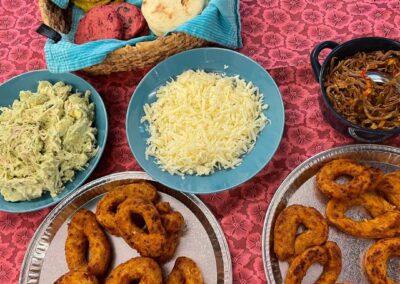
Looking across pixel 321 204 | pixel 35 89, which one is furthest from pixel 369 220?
pixel 35 89

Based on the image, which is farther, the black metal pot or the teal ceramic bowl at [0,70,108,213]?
the teal ceramic bowl at [0,70,108,213]

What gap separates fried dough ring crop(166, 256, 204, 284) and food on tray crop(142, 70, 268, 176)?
34cm

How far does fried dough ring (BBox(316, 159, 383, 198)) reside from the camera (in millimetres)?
1655

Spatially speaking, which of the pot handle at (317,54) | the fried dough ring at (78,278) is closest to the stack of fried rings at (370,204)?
the pot handle at (317,54)

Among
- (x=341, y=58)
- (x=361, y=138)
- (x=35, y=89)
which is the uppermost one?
(x=341, y=58)

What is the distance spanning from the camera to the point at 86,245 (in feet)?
5.88

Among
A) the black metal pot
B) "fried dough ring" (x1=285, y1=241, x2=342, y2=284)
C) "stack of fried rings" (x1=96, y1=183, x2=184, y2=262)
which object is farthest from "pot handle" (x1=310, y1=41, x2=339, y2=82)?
"stack of fried rings" (x1=96, y1=183, x2=184, y2=262)

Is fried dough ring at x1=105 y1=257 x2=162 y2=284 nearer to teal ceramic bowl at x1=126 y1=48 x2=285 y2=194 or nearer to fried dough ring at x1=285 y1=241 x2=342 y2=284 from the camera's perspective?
teal ceramic bowl at x1=126 y1=48 x2=285 y2=194

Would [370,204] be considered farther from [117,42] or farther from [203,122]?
[117,42]

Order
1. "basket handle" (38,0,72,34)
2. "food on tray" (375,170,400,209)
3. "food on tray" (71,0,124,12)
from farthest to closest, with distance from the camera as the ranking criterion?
1. "food on tray" (71,0,124,12)
2. "basket handle" (38,0,72,34)
3. "food on tray" (375,170,400,209)

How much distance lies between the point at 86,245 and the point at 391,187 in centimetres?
118

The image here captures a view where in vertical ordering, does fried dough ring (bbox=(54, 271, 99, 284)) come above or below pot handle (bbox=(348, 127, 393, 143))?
below

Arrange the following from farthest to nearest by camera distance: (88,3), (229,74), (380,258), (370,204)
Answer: (88,3)
(229,74)
(370,204)
(380,258)

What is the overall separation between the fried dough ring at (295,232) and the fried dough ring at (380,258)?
6.4 inches
